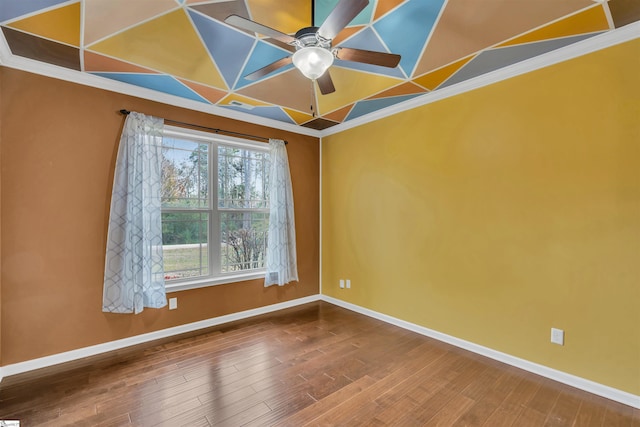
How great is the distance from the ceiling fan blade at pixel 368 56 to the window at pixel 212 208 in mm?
2232

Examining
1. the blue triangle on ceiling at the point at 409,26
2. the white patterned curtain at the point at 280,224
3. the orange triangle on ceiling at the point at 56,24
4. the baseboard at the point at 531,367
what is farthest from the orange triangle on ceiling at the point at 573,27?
the orange triangle on ceiling at the point at 56,24

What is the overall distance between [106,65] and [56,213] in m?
1.41

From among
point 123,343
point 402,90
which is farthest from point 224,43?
point 123,343

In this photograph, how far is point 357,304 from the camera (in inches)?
161

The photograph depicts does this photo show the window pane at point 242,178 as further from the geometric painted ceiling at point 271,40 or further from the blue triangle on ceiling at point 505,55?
the blue triangle on ceiling at point 505,55

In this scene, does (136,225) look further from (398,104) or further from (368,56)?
(398,104)

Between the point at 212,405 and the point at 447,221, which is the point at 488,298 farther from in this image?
the point at 212,405

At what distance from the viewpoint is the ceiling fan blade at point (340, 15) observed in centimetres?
145

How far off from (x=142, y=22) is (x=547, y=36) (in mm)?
2954

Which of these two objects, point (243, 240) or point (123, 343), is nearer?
point (123, 343)

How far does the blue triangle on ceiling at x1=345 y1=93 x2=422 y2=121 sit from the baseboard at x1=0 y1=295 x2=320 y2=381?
283 cm

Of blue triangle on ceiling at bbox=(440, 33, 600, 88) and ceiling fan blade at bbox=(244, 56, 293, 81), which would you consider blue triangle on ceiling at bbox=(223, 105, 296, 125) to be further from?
blue triangle on ceiling at bbox=(440, 33, 600, 88)

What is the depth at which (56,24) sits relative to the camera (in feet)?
6.65

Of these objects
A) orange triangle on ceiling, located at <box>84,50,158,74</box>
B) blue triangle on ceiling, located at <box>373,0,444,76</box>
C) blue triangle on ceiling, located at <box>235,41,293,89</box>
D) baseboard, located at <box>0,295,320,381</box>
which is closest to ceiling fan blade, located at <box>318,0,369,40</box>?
blue triangle on ceiling, located at <box>373,0,444,76</box>
